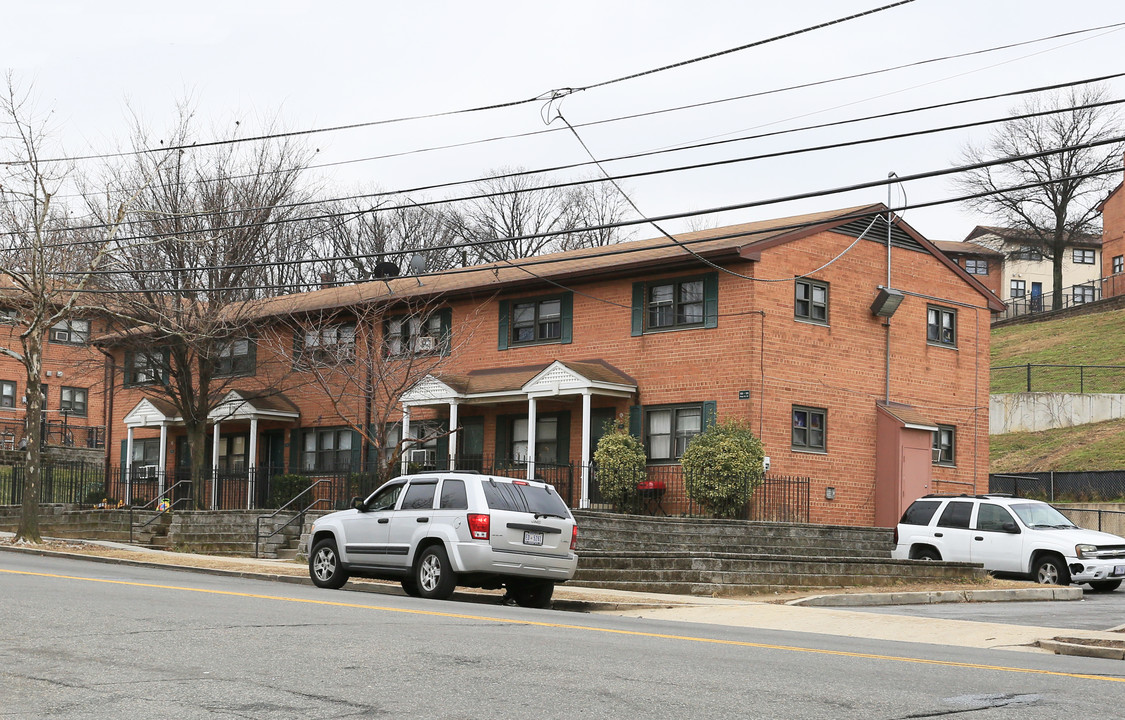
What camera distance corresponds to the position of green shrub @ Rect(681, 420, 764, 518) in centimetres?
2719

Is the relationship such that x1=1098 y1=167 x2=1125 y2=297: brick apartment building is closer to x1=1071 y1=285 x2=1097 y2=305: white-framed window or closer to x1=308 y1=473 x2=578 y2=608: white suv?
x1=1071 y1=285 x2=1097 y2=305: white-framed window

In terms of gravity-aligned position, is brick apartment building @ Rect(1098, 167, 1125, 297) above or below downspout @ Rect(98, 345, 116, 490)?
above

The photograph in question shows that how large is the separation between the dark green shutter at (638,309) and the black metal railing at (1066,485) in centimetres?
1243

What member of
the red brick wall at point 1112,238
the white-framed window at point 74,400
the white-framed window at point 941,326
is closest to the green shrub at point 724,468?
the white-framed window at point 941,326

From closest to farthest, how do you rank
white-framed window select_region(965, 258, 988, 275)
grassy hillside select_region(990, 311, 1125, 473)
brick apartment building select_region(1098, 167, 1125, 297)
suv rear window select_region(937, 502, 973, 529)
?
suv rear window select_region(937, 502, 973, 529) < grassy hillside select_region(990, 311, 1125, 473) < brick apartment building select_region(1098, 167, 1125, 297) < white-framed window select_region(965, 258, 988, 275)

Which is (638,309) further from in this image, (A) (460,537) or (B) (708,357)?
(A) (460,537)

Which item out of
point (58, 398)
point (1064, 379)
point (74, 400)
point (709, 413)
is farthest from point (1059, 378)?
point (58, 398)

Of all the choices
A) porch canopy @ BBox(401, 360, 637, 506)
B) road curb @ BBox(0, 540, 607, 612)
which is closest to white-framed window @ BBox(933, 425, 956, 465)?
porch canopy @ BBox(401, 360, 637, 506)

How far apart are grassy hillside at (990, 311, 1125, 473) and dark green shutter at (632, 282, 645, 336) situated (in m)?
17.3

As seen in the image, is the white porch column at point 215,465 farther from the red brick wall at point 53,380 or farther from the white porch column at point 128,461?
the red brick wall at point 53,380

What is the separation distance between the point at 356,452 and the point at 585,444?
900 centimetres

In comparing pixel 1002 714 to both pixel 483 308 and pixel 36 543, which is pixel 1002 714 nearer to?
pixel 36 543

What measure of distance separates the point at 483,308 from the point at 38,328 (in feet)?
37.9

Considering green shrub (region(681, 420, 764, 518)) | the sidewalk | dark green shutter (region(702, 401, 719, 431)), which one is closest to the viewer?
the sidewalk
